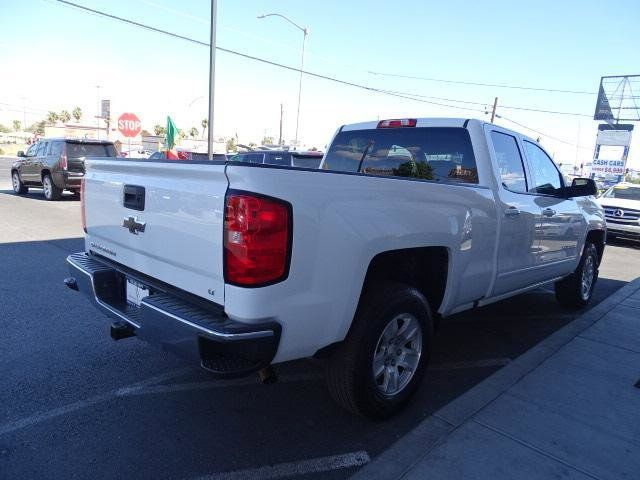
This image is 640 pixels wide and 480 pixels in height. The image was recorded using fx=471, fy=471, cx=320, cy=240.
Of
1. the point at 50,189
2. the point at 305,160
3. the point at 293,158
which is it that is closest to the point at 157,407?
the point at 293,158

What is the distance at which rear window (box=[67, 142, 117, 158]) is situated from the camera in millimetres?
13118

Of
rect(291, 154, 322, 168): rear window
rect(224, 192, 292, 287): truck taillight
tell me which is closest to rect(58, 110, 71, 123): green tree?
rect(291, 154, 322, 168): rear window

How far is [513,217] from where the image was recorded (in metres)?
3.84

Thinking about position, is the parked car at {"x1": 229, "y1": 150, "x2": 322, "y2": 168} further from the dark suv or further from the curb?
the curb

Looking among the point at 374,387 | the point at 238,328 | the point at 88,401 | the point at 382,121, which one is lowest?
the point at 88,401

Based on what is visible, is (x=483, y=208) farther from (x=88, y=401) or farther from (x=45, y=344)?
(x=45, y=344)

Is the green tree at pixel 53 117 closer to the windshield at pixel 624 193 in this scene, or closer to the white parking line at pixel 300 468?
the windshield at pixel 624 193

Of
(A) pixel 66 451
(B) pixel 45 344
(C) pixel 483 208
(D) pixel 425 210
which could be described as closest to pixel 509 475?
(D) pixel 425 210

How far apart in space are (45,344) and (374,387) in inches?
111

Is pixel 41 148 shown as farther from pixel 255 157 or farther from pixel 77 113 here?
pixel 77 113

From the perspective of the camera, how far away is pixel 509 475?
254 centimetres

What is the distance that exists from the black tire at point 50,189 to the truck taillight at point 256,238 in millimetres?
13284

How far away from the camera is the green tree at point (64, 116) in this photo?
347 ft

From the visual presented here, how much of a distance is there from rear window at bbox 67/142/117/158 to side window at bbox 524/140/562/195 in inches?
469
